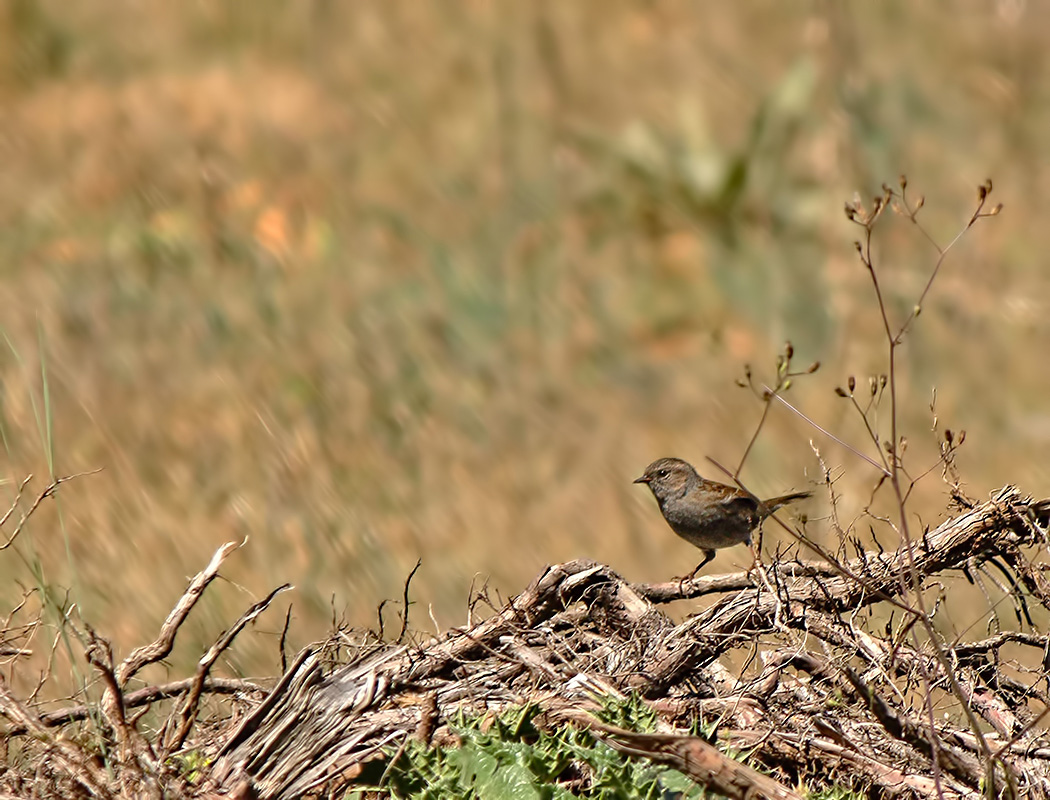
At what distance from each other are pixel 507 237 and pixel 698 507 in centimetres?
116

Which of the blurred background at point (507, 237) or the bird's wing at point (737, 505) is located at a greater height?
the blurred background at point (507, 237)

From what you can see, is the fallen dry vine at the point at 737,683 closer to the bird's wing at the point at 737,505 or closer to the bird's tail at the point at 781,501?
the bird's tail at the point at 781,501

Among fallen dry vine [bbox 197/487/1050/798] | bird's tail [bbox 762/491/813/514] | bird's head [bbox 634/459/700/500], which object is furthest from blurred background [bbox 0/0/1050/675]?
fallen dry vine [bbox 197/487/1050/798]

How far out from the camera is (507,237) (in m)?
4.48

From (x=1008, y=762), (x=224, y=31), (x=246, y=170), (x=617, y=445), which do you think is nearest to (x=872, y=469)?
(x=617, y=445)

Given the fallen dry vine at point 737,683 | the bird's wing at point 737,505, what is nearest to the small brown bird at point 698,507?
the bird's wing at point 737,505

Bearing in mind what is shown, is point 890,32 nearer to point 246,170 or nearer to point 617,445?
point 617,445

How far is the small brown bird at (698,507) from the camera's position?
14.1ft

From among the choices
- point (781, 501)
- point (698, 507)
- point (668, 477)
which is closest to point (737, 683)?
point (781, 501)

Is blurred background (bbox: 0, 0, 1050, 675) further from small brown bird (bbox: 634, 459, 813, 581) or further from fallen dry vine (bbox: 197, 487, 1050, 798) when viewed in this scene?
fallen dry vine (bbox: 197, 487, 1050, 798)

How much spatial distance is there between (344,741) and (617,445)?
90.9 inches

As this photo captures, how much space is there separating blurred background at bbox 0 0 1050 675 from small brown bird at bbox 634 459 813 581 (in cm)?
8

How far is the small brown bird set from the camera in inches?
169

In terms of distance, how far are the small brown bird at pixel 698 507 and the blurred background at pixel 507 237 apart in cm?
8
